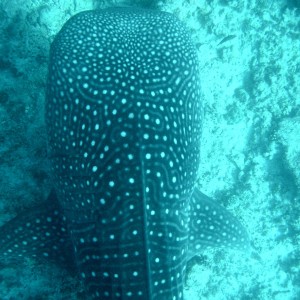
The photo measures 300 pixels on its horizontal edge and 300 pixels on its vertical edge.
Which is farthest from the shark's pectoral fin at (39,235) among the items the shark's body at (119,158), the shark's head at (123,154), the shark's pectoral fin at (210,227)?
the shark's pectoral fin at (210,227)

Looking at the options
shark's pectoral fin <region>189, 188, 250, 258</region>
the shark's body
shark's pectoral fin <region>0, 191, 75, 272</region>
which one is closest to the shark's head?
the shark's body

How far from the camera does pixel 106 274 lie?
11.3ft

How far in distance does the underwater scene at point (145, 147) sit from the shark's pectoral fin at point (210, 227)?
0.07ft

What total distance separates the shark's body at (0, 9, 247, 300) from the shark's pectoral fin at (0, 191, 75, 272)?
0.04 ft

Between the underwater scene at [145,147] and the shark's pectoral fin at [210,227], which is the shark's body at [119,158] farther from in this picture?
the shark's pectoral fin at [210,227]

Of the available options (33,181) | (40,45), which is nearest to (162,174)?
(33,181)

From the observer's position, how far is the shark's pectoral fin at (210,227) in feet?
14.8

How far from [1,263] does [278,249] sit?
241 inches

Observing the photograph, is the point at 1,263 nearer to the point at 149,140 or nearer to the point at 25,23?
the point at 149,140

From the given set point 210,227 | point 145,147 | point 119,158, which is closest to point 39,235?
point 119,158

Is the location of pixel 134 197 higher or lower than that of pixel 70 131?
lower

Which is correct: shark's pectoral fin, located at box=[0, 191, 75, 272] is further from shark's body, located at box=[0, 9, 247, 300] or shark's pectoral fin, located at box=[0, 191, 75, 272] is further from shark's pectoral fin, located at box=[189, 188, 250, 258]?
shark's pectoral fin, located at box=[189, 188, 250, 258]

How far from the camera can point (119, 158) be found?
343 centimetres

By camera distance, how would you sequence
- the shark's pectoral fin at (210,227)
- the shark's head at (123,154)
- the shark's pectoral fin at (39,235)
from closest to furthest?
the shark's head at (123,154), the shark's pectoral fin at (39,235), the shark's pectoral fin at (210,227)
